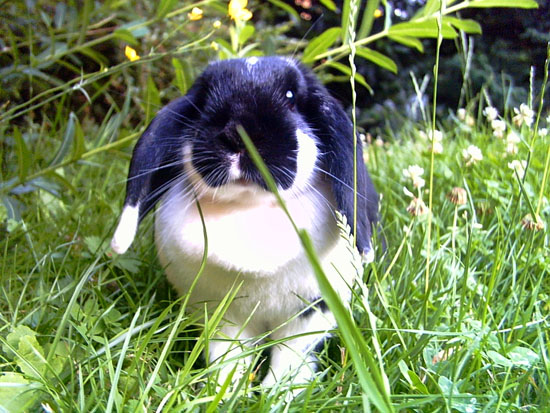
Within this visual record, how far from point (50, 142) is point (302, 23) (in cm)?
306

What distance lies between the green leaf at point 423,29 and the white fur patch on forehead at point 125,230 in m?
1.19

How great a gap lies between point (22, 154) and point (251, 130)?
957mm

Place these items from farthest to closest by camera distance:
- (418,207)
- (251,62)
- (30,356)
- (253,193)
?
(418,207), (251,62), (253,193), (30,356)

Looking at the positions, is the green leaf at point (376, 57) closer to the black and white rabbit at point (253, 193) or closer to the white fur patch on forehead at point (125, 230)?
the black and white rabbit at point (253, 193)

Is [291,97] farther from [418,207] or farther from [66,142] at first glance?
[66,142]

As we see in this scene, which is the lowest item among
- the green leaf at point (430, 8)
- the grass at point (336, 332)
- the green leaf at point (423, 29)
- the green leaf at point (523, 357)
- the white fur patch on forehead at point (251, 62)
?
the green leaf at point (523, 357)

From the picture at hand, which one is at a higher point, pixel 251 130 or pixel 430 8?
pixel 430 8

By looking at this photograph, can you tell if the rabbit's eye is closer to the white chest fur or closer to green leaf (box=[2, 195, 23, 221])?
the white chest fur

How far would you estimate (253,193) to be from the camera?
136cm

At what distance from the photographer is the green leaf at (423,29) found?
1873mm

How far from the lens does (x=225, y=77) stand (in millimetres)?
1420

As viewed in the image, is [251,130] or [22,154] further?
[22,154]

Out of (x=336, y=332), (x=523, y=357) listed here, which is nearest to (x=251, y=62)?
(x=336, y=332)

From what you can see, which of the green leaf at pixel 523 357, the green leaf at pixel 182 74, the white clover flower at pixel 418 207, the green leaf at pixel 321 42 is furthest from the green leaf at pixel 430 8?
the green leaf at pixel 523 357
